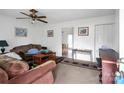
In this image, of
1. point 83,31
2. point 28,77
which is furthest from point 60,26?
point 28,77

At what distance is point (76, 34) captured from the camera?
534 centimetres

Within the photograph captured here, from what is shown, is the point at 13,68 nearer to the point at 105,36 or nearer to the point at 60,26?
the point at 105,36

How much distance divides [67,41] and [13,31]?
2.73 metres

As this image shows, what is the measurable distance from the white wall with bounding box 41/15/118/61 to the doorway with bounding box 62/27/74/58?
192 mm

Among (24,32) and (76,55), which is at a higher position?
(24,32)

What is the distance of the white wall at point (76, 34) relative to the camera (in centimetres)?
464

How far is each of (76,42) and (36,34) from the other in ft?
8.52

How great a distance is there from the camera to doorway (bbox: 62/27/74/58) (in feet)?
18.2

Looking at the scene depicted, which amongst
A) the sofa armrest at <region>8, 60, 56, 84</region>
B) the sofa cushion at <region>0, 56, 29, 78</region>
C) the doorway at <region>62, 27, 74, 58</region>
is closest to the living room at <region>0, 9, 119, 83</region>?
the doorway at <region>62, 27, 74, 58</region>

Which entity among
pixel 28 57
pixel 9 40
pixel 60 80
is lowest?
pixel 60 80

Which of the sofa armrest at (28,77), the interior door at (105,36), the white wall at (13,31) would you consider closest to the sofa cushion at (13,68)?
the sofa armrest at (28,77)
